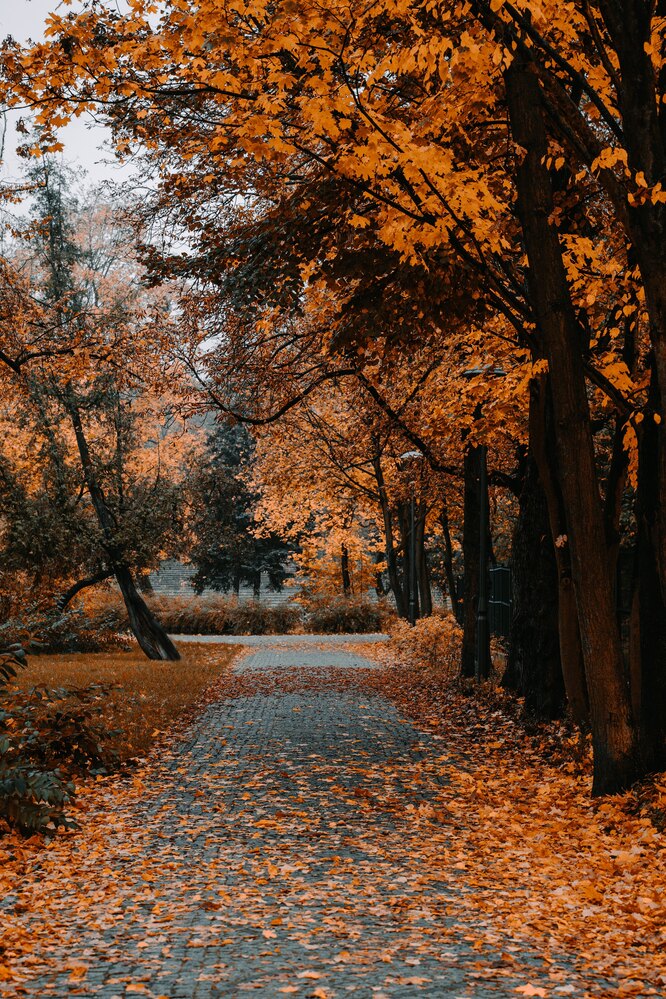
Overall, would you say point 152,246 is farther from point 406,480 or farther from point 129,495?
point 129,495

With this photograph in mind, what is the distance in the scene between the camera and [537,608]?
11898 mm

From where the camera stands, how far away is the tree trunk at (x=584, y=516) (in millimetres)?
7871

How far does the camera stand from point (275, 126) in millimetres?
7566

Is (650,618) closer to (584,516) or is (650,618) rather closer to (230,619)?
(584,516)

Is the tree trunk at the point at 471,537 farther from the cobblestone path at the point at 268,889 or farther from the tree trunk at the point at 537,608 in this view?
the cobblestone path at the point at 268,889

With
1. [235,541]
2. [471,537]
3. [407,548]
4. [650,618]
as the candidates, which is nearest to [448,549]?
[407,548]

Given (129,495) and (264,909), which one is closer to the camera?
(264,909)

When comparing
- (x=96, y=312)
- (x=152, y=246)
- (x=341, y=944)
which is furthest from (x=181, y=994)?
(x=96, y=312)

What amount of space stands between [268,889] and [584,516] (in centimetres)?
358

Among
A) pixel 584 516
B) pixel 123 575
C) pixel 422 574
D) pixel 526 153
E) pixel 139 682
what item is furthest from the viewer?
pixel 422 574

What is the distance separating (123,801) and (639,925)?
461cm

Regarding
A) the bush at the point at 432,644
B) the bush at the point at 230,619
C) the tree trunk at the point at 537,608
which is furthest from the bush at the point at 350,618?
the tree trunk at the point at 537,608

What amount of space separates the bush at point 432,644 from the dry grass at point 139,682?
12.7 ft

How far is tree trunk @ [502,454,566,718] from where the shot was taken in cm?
1152
